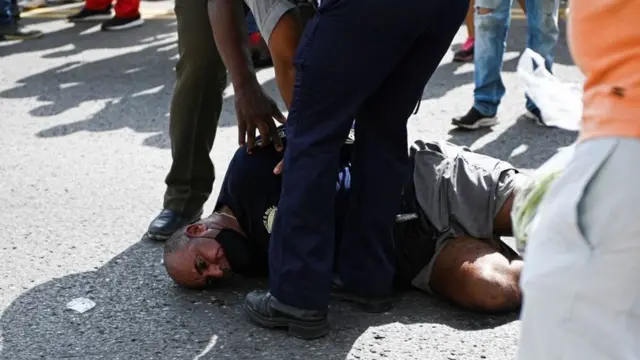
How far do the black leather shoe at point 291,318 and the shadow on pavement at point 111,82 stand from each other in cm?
223

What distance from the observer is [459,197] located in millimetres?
3338

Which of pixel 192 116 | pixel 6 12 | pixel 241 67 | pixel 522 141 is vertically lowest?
pixel 522 141

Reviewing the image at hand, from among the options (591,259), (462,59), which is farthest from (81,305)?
(462,59)

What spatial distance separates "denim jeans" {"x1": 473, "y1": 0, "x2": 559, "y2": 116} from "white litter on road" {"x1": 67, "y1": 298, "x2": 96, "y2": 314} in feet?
8.66

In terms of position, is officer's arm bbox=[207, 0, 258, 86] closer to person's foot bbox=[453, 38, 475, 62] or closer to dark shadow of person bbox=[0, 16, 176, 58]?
person's foot bbox=[453, 38, 475, 62]

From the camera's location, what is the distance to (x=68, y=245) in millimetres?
3889

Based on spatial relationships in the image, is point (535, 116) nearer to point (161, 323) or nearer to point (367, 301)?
point (367, 301)

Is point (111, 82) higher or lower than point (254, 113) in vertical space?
lower

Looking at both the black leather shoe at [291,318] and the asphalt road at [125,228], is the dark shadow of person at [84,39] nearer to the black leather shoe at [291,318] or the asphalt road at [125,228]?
the asphalt road at [125,228]

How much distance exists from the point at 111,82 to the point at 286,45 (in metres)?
4.01

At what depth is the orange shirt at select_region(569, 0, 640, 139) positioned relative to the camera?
1646 mm

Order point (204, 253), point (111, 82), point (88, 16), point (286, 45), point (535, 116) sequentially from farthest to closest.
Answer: point (88, 16) → point (111, 82) → point (535, 116) → point (204, 253) → point (286, 45)

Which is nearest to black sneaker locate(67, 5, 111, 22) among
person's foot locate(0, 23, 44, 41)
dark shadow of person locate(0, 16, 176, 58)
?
dark shadow of person locate(0, 16, 176, 58)

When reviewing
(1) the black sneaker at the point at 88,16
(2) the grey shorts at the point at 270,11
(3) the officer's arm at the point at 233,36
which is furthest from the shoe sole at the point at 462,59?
(2) the grey shorts at the point at 270,11
